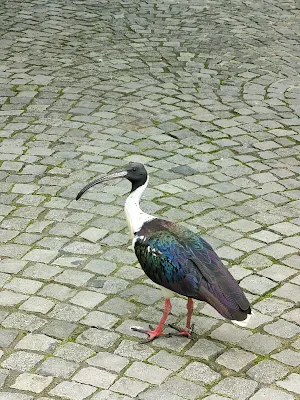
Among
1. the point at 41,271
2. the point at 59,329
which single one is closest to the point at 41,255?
the point at 41,271

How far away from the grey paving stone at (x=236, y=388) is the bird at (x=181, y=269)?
379mm

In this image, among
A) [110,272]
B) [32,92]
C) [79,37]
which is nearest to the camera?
[110,272]

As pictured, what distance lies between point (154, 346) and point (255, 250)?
1628 mm

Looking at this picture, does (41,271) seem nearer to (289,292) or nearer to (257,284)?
(257,284)

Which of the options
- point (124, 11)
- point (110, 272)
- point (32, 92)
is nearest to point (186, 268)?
point (110, 272)

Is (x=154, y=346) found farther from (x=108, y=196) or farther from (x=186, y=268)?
(x=108, y=196)

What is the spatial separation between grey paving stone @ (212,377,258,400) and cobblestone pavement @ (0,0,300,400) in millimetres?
13

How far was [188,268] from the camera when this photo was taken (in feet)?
17.3

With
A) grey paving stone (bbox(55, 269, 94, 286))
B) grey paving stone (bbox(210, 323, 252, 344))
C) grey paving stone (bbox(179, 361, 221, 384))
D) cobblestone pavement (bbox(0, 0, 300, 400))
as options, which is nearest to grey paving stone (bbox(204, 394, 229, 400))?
cobblestone pavement (bbox(0, 0, 300, 400))

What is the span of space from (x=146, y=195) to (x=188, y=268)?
2.39 meters

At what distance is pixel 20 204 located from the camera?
742 cm

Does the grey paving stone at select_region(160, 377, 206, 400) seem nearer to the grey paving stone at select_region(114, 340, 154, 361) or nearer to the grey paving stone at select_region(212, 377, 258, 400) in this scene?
the grey paving stone at select_region(212, 377, 258, 400)

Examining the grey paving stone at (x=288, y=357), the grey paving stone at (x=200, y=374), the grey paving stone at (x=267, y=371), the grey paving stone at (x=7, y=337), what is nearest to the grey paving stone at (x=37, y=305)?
the grey paving stone at (x=7, y=337)

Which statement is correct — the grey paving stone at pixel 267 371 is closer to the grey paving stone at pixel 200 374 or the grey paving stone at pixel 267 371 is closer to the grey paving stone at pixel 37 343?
the grey paving stone at pixel 200 374
